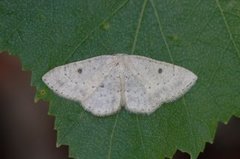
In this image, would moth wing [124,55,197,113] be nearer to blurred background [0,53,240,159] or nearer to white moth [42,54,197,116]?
white moth [42,54,197,116]

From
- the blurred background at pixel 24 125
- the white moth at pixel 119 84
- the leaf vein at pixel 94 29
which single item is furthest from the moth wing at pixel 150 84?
the blurred background at pixel 24 125

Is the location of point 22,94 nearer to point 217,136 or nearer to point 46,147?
point 46,147

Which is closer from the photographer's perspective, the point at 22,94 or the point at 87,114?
the point at 87,114

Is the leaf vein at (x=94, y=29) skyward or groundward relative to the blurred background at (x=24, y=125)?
skyward

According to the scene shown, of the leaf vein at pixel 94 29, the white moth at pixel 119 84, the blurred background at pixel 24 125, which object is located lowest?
the blurred background at pixel 24 125

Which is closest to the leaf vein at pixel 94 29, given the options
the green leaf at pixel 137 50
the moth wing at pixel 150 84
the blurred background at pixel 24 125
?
the green leaf at pixel 137 50

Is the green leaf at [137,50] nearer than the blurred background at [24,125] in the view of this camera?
Yes

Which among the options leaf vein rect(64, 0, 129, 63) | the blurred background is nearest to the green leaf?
leaf vein rect(64, 0, 129, 63)

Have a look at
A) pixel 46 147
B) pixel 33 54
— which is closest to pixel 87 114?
pixel 33 54

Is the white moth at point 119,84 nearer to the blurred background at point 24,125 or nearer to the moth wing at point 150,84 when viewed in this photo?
the moth wing at point 150,84
